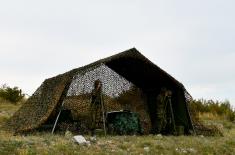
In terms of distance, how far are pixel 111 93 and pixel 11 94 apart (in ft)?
26.6

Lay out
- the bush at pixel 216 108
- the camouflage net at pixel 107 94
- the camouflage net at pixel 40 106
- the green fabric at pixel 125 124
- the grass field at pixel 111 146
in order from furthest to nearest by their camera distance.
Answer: the bush at pixel 216 108, the green fabric at pixel 125 124, the camouflage net at pixel 107 94, the camouflage net at pixel 40 106, the grass field at pixel 111 146

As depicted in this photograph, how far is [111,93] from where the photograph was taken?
15.2 metres

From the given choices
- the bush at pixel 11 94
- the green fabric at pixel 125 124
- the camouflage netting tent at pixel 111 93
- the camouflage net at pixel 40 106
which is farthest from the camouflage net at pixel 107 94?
the bush at pixel 11 94

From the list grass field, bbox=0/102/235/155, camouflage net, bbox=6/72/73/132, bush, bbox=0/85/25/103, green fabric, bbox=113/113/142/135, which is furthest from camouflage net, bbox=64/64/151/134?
bush, bbox=0/85/25/103

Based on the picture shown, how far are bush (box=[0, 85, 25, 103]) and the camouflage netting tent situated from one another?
6.22 m

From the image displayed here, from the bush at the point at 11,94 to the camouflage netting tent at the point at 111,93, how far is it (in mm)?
6220

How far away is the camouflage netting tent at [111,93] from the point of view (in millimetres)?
13805

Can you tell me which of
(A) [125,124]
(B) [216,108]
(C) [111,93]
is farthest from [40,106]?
(B) [216,108]

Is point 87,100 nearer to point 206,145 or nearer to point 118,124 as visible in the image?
point 118,124

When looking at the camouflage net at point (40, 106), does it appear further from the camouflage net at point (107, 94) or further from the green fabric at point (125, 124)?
the green fabric at point (125, 124)

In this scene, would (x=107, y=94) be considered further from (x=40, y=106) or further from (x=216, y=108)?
(x=216, y=108)

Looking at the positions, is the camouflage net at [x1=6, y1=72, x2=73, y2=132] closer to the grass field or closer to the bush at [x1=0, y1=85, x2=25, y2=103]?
the grass field

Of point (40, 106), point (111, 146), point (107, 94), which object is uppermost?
point (107, 94)

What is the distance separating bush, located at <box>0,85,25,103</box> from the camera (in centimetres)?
2189
